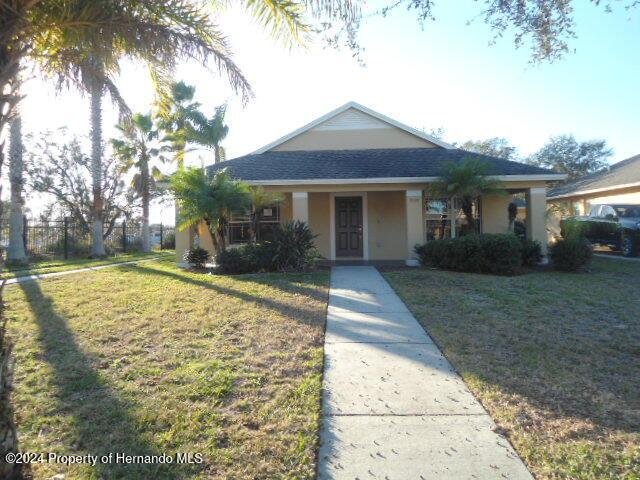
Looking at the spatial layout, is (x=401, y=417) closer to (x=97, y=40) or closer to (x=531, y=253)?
(x=97, y=40)

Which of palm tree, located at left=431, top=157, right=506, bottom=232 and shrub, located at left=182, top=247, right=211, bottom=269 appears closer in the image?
palm tree, located at left=431, top=157, right=506, bottom=232

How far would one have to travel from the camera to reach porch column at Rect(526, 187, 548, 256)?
41.2 feet

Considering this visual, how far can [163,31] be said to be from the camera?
4.98m

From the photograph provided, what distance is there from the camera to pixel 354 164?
13781mm

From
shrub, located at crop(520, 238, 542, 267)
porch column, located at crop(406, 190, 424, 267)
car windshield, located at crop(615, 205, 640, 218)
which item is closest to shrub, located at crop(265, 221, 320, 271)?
porch column, located at crop(406, 190, 424, 267)

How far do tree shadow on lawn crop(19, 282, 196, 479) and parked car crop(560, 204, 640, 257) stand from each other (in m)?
15.7

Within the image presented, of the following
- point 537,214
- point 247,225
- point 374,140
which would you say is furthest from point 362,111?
point 537,214

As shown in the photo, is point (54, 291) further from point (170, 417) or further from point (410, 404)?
point (410, 404)

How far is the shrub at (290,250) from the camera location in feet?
35.1

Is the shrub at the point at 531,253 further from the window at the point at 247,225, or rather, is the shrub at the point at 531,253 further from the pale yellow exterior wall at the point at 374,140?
the window at the point at 247,225

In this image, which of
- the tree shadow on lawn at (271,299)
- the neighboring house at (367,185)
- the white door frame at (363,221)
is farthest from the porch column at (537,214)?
the tree shadow on lawn at (271,299)

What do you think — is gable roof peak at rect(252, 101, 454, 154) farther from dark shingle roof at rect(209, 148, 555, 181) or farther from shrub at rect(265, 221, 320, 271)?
shrub at rect(265, 221, 320, 271)

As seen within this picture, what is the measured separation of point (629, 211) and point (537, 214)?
5.81 metres

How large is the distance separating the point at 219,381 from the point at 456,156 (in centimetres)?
Answer: 1266
